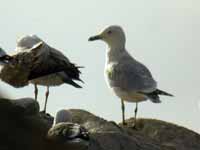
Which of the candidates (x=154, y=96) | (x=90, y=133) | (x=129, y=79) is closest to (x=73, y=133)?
(x=90, y=133)

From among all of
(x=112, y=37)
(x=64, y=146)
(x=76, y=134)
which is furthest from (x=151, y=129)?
(x=64, y=146)

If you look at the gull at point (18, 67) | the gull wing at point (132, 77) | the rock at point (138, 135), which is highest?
the gull at point (18, 67)

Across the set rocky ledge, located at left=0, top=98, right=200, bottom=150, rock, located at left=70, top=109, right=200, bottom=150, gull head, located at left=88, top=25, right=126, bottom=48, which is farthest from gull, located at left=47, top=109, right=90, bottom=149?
gull head, located at left=88, top=25, right=126, bottom=48

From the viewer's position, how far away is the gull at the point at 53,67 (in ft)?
57.2

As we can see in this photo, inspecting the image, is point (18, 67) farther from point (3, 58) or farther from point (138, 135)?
point (138, 135)

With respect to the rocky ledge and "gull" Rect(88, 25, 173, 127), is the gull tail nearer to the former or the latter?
"gull" Rect(88, 25, 173, 127)

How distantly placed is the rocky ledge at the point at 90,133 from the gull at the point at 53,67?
3.30 ft

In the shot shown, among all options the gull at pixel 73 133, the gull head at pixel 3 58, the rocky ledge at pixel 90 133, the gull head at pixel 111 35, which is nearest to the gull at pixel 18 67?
the gull head at pixel 3 58

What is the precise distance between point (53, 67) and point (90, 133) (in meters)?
4.21

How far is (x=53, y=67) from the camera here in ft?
57.6

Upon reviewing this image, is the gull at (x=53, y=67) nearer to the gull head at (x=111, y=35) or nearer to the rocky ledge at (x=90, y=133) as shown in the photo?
the rocky ledge at (x=90, y=133)

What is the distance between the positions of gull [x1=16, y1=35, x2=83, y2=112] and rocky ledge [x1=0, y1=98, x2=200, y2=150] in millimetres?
1005

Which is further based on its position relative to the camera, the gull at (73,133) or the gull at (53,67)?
the gull at (53,67)

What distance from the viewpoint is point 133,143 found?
47.2 ft
